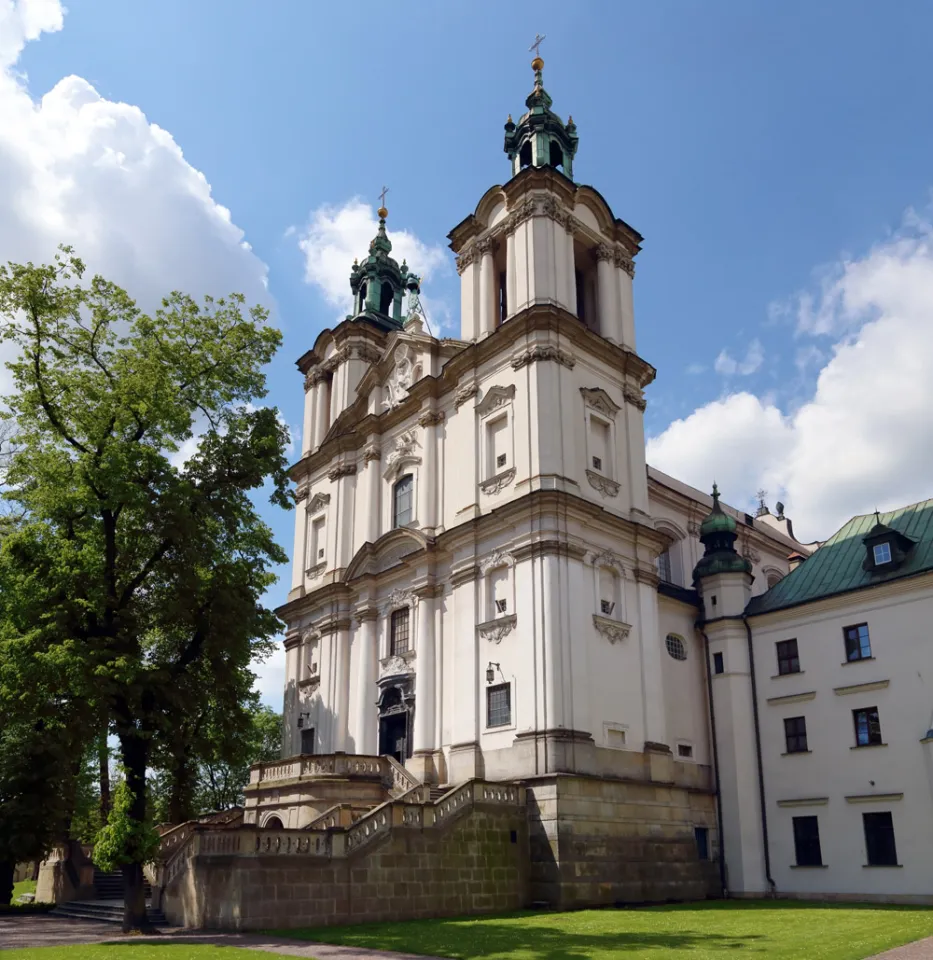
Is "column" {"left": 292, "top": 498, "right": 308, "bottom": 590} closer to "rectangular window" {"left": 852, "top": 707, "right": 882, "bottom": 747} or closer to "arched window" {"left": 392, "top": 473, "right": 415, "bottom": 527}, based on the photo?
"arched window" {"left": 392, "top": 473, "right": 415, "bottom": 527}

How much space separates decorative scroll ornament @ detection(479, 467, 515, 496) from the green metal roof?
1019 cm

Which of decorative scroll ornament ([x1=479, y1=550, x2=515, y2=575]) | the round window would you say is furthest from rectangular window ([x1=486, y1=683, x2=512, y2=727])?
the round window

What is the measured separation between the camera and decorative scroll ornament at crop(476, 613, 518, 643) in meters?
27.0

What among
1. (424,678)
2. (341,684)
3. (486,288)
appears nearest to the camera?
(424,678)

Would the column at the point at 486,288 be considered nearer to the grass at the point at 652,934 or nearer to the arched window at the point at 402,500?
the arched window at the point at 402,500

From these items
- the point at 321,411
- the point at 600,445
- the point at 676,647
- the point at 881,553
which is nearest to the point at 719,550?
the point at 676,647

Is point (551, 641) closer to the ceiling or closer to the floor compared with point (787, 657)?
closer to the floor

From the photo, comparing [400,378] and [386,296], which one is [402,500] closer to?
[400,378]

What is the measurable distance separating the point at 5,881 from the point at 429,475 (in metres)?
17.3

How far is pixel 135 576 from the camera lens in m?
22.0

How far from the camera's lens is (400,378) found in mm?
35656

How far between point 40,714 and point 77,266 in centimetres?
1068

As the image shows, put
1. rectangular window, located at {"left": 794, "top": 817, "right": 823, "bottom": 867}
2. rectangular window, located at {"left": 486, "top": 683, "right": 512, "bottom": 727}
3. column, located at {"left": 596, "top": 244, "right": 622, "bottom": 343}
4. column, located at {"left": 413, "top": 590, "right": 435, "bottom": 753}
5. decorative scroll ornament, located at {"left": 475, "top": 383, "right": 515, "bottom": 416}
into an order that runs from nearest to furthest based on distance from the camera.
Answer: rectangular window, located at {"left": 486, "top": 683, "right": 512, "bottom": 727} → rectangular window, located at {"left": 794, "top": 817, "right": 823, "bottom": 867} → column, located at {"left": 413, "top": 590, "right": 435, "bottom": 753} → decorative scroll ornament, located at {"left": 475, "top": 383, "right": 515, "bottom": 416} → column, located at {"left": 596, "top": 244, "right": 622, "bottom": 343}

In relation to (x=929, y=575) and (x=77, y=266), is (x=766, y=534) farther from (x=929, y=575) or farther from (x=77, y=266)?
(x=77, y=266)
